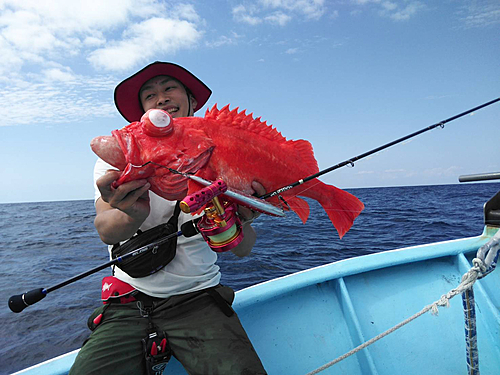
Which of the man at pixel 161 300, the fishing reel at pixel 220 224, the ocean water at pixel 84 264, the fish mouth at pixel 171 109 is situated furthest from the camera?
the ocean water at pixel 84 264

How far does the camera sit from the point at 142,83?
237cm

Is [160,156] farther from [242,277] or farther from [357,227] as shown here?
[357,227]

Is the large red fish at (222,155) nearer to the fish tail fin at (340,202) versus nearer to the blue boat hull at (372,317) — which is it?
the fish tail fin at (340,202)

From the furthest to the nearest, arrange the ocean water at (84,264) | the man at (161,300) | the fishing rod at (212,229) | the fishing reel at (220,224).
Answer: the ocean water at (84,264) → the man at (161,300) → the fishing reel at (220,224) → the fishing rod at (212,229)

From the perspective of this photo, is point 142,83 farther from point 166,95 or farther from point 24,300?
point 24,300

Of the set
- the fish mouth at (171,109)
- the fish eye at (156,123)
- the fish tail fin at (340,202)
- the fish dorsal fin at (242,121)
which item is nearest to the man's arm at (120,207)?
the fish eye at (156,123)

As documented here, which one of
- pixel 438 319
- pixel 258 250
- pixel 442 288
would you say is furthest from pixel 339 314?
pixel 258 250

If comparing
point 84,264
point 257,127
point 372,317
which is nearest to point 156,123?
point 257,127

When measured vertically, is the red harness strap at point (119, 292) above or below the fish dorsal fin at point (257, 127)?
below

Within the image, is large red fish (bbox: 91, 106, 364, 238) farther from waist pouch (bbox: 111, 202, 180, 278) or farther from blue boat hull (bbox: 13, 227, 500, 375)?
blue boat hull (bbox: 13, 227, 500, 375)

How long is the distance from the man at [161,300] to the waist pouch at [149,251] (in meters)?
0.10

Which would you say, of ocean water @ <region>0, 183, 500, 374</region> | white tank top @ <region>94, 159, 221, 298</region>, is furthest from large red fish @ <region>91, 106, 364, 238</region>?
white tank top @ <region>94, 159, 221, 298</region>

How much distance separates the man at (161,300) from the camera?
172 centimetres

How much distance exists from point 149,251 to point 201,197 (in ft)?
2.36
